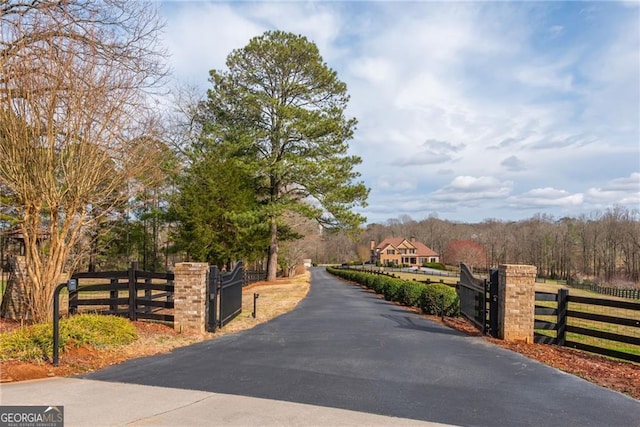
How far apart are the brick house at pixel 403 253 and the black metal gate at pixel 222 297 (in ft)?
302

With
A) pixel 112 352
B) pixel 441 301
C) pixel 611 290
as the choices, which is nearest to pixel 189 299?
pixel 112 352

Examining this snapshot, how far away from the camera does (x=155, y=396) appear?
5336mm

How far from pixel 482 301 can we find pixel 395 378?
4.68 metres

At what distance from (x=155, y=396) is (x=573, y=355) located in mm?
7329

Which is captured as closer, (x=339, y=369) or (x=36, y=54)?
(x=339, y=369)

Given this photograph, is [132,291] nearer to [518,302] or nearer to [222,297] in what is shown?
[222,297]

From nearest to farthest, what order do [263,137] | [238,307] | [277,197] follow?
[238,307] < [263,137] < [277,197]

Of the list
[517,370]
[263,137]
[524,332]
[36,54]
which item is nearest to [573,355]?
[524,332]

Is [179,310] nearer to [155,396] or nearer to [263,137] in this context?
[155,396]

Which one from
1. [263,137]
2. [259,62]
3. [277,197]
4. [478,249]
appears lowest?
[478,249]

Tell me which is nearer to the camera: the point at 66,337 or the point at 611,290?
the point at 66,337

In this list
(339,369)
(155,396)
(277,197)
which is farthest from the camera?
(277,197)

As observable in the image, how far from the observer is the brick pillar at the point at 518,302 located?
9.02m

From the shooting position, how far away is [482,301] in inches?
398
